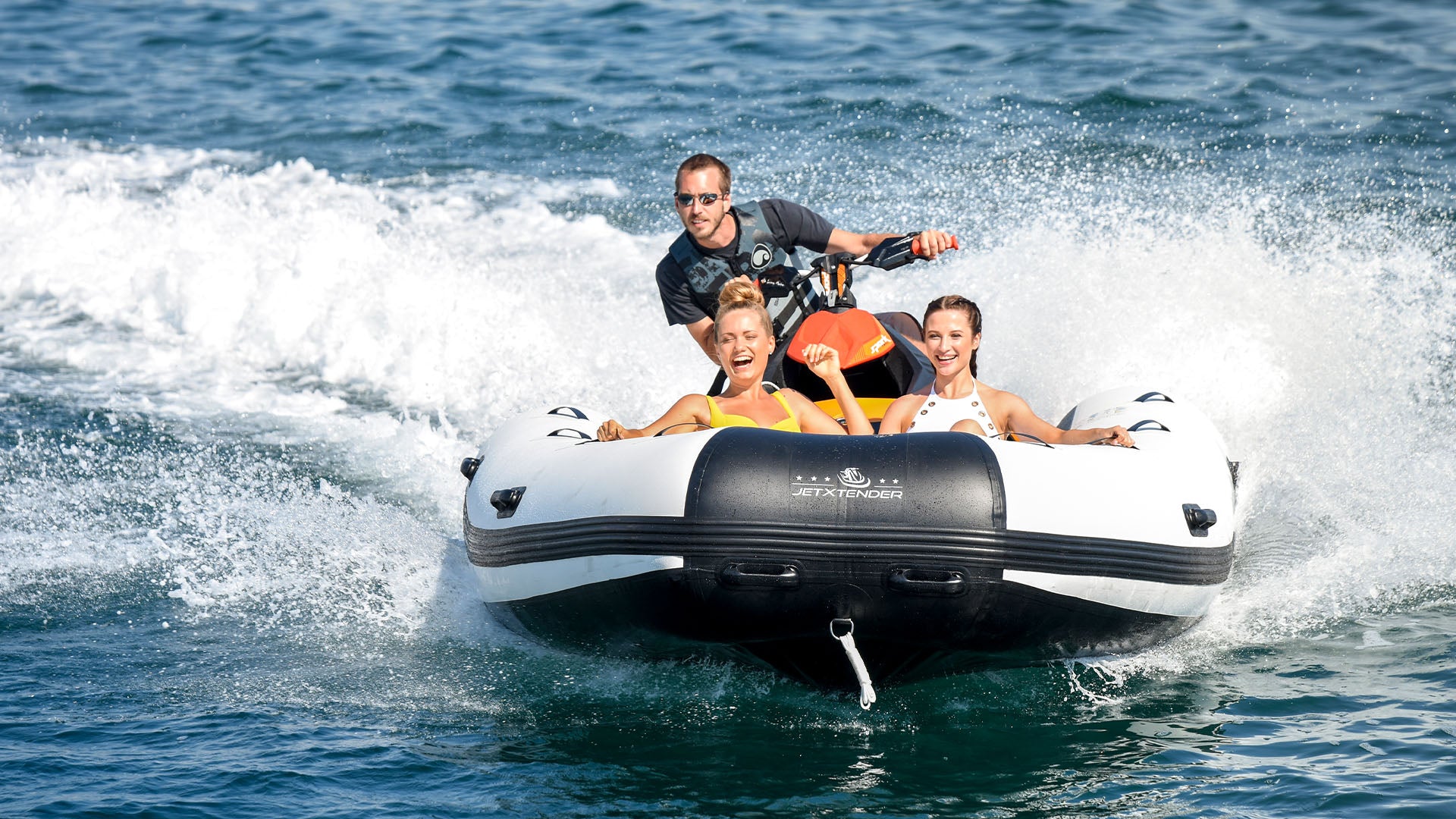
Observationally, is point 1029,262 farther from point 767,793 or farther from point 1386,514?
point 767,793

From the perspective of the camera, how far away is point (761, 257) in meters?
5.69

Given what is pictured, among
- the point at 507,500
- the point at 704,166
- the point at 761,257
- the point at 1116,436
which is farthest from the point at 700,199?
the point at 1116,436

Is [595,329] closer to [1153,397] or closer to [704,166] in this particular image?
[704,166]

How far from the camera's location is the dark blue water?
159 inches

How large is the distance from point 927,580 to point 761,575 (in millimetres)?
443

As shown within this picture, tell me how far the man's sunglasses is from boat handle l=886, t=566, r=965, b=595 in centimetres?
206

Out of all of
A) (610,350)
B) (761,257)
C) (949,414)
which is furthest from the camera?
(610,350)

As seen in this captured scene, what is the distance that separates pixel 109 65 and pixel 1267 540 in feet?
40.0

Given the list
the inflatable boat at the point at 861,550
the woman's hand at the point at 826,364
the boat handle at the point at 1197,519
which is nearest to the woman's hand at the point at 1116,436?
the inflatable boat at the point at 861,550

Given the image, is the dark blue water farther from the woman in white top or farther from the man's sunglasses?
the man's sunglasses

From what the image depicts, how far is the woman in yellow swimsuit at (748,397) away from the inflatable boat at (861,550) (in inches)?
14.2

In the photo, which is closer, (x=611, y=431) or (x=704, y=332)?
(x=611, y=431)

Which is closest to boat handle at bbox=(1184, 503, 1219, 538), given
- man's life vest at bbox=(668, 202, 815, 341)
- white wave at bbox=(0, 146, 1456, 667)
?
white wave at bbox=(0, 146, 1456, 667)

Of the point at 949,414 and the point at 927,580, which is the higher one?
the point at 949,414
